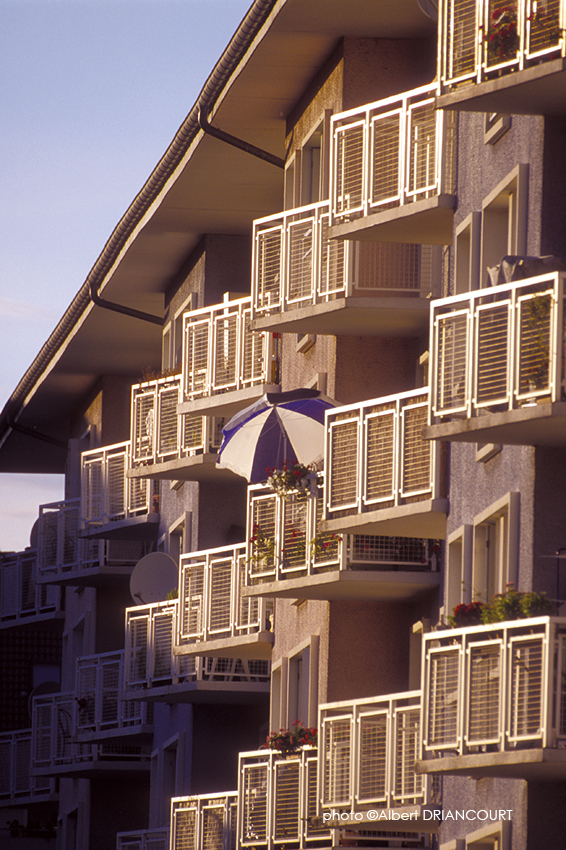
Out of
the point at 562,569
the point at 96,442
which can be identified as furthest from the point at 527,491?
the point at 96,442

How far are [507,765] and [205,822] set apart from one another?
39.6 feet

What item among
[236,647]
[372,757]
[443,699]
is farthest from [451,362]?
[236,647]

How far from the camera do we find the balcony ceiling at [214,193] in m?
25.5

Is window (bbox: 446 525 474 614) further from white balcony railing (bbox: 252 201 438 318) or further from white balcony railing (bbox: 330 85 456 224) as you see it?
white balcony railing (bbox: 330 85 456 224)

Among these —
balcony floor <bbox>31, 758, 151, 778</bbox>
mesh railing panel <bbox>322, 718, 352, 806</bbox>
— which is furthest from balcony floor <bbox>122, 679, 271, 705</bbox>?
mesh railing panel <bbox>322, 718, 352, 806</bbox>

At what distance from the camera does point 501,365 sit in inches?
728

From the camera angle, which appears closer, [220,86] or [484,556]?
[484,556]

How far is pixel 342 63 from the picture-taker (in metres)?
26.2

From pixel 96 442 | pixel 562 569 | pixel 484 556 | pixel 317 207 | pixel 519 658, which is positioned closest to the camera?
pixel 519 658

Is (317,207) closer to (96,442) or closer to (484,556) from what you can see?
(484,556)

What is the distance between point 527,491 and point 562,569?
83 centimetres

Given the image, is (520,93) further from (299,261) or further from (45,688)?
(45,688)

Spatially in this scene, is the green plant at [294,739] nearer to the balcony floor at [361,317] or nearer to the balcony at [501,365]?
the balcony floor at [361,317]

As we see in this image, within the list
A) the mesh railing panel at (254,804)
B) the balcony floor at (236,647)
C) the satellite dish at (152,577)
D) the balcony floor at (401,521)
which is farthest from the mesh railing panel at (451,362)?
the satellite dish at (152,577)
